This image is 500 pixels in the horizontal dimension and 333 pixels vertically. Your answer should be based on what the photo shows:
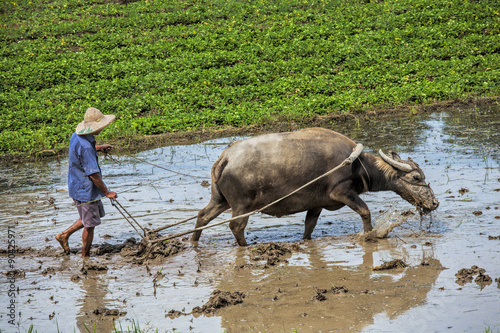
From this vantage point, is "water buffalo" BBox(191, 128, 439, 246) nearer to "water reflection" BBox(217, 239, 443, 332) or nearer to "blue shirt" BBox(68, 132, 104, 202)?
"water reflection" BBox(217, 239, 443, 332)


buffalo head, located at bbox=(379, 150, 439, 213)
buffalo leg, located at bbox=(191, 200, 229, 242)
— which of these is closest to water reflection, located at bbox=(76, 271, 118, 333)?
buffalo leg, located at bbox=(191, 200, 229, 242)

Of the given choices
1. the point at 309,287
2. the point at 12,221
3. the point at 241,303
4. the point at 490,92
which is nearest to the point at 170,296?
the point at 241,303

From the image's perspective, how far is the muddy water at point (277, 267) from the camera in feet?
14.6

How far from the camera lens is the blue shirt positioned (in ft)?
20.1

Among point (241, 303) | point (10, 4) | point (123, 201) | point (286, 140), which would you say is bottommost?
point (123, 201)

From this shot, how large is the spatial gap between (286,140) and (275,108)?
6.41 metres

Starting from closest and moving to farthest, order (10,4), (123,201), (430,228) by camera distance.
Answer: (430,228)
(123,201)
(10,4)

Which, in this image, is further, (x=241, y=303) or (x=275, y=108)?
(x=275, y=108)

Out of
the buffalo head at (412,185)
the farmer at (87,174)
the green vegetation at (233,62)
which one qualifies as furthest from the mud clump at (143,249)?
the green vegetation at (233,62)

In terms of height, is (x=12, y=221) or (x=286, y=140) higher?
(x=286, y=140)

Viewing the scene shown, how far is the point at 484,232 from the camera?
20.3 ft

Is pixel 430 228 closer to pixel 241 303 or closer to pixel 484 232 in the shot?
pixel 484 232

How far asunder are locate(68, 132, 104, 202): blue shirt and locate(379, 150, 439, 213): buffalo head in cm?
351

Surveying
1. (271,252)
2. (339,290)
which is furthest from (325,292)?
(271,252)
